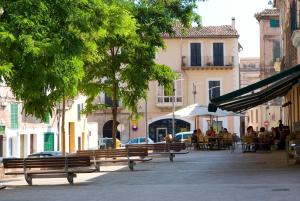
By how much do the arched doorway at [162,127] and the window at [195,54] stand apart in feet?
18.9

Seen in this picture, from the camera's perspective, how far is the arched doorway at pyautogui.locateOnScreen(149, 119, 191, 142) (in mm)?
71000

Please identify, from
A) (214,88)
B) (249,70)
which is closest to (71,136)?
(214,88)

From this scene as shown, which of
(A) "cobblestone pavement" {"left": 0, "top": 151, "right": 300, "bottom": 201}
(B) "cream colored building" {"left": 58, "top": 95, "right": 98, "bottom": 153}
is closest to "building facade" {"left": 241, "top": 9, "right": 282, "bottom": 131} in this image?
(B) "cream colored building" {"left": 58, "top": 95, "right": 98, "bottom": 153}

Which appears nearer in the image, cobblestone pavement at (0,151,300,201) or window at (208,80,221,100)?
cobblestone pavement at (0,151,300,201)

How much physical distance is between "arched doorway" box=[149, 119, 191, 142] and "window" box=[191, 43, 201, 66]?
5.76 meters

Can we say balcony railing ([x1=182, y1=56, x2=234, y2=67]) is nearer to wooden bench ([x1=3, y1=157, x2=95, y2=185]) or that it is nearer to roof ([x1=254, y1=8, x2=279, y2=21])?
roof ([x1=254, y1=8, x2=279, y2=21])

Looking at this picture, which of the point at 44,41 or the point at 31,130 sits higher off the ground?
the point at 44,41

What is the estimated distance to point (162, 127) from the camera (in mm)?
71312

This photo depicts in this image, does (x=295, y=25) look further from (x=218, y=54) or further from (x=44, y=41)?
(x=218, y=54)

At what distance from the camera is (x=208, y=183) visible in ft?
57.2

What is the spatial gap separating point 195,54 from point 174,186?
5434cm

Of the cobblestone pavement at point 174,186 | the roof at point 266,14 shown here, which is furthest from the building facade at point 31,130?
the roof at point 266,14

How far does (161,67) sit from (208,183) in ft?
46.6

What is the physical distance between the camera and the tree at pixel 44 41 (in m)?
15.4
